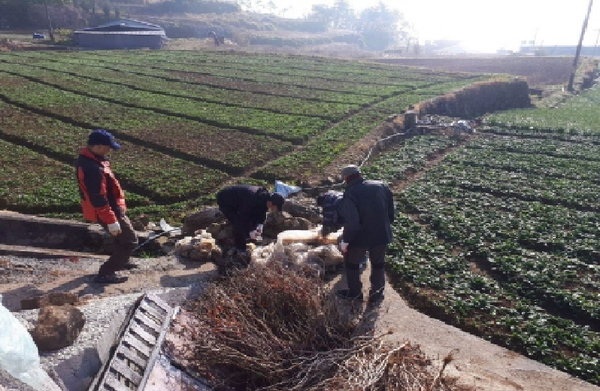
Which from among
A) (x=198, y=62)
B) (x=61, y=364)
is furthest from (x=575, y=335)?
(x=198, y=62)

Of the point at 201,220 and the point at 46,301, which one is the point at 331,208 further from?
the point at 46,301

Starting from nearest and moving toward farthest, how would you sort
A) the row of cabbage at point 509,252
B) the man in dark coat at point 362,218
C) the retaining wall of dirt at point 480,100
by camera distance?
the man in dark coat at point 362,218
the row of cabbage at point 509,252
the retaining wall of dirt at point 480,100

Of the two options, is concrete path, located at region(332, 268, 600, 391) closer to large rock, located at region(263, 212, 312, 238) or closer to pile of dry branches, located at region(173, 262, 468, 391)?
pile of dry branches, located at region(173, 262, 468, 391)

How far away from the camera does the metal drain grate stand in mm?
4918

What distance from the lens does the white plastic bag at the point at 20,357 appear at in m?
4.19

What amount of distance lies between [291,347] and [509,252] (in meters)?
6.41

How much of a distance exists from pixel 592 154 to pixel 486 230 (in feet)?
34.5

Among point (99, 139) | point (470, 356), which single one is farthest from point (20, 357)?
point (470, 356)

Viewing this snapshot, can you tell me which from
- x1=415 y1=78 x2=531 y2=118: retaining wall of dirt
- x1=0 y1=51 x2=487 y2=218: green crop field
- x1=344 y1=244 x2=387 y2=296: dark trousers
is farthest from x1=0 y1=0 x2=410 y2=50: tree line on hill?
x1=344 y1=244 x2=387 y2=296: dark trousers

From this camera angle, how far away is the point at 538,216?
12180 millimetres

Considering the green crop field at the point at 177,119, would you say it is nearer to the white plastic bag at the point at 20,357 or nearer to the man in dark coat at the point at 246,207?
the man in dark coat at the point at 246,207

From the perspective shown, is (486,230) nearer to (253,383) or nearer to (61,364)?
(253,383)

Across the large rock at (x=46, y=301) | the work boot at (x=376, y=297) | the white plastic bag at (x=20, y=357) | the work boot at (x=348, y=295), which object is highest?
the white plastic bag at (x=20, y=357)

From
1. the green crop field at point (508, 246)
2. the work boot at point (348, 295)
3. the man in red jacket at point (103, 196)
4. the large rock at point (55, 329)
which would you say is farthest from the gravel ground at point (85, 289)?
the green crop field at point (508, 246)
